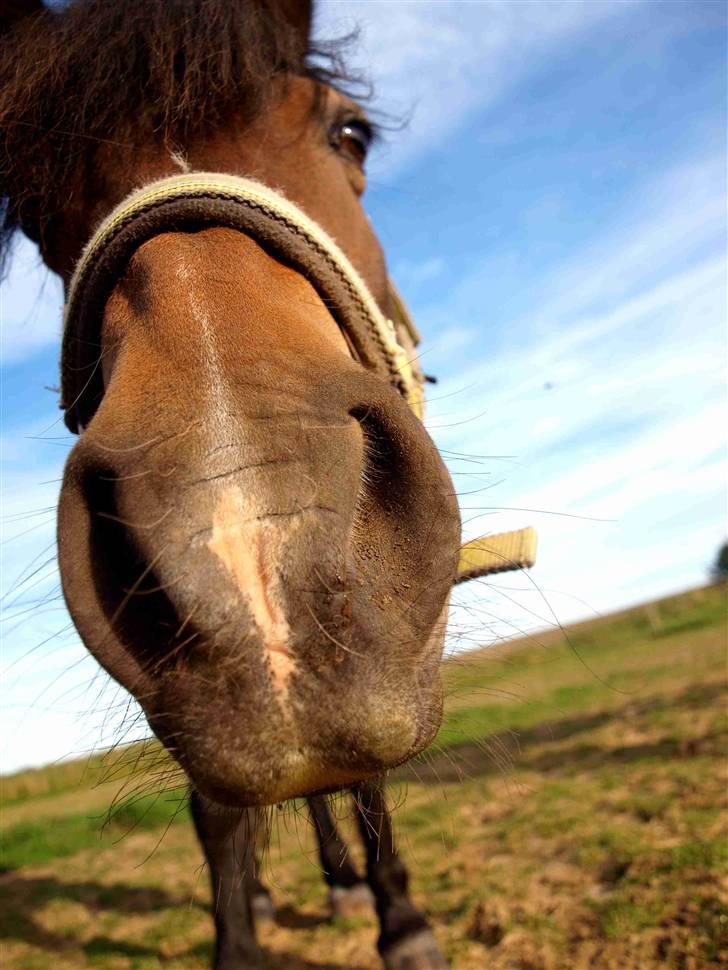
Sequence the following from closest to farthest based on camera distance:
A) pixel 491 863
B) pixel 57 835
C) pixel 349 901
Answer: pixel 349 901
pixel 491 863
pixel 57 835

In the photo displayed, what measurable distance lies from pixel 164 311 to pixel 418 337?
189 cm

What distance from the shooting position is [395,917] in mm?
2738

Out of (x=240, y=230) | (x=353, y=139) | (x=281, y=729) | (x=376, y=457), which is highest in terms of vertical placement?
(x=353, y=139)

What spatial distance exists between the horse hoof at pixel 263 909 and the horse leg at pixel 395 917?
128 centimetres

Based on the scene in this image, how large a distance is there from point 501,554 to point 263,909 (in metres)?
3.11

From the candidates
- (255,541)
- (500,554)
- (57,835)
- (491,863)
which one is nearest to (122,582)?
(255,541)

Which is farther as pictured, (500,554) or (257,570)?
(500,554)

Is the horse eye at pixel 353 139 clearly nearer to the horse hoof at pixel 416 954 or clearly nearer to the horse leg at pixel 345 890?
the horse hoof at pixel 416 954

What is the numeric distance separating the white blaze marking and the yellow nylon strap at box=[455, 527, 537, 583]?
2.71ft

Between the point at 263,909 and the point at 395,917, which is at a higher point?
the point at 395,917

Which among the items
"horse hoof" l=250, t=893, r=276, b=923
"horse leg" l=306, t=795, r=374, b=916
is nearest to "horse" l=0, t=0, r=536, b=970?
"horse leg" l=306, t=795, r=374, b=916

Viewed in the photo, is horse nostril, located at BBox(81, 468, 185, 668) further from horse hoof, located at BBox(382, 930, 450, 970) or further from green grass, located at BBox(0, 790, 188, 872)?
green grass, located at BBox(0, 790, 188, 872)

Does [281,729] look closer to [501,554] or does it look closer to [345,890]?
[501,554]

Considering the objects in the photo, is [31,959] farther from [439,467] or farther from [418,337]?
[439,467]
